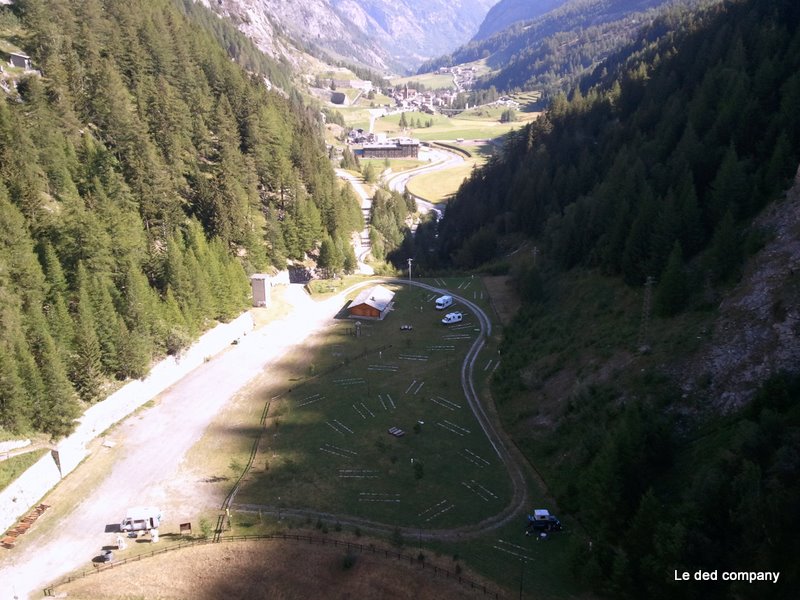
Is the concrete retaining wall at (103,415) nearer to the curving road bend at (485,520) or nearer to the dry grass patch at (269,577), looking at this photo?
the dry grass patch at (269,577)

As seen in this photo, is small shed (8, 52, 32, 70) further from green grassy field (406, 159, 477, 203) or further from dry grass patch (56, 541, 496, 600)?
green grassy field (406, 159, 477, 203)

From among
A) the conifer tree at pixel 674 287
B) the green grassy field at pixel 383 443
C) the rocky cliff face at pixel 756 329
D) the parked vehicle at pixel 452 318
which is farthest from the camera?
the parked vehicle at pixel 452 318

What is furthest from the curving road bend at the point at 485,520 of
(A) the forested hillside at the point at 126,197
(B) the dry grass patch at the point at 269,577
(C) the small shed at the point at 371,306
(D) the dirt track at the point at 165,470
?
(C) the small shed at the point at 371,306

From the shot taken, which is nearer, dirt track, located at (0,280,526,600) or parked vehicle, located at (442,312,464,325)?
dirt track, located at (0,280,526,600)

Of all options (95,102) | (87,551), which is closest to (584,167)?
(95,102)

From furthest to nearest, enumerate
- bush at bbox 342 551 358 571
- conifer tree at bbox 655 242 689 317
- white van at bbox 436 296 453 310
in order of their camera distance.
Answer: white van at bbox 436 296 453 310 < conifer tree at bbox 655 242 689 317 < bush at bbox 342 551 358 571

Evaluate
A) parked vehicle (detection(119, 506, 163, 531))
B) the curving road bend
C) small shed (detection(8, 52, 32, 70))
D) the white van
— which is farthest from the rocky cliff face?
small shed (detection(8, 52, 32, 70))
